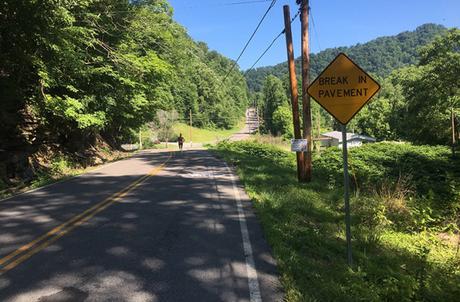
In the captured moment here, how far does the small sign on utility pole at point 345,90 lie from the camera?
5.36 meters

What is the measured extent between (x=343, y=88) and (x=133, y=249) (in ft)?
A: 12.9

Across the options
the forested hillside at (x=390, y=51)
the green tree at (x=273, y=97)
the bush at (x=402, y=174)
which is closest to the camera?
the bush at (x=402, y=174)

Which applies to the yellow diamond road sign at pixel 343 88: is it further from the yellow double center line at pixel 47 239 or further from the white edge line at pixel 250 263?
the yellow double center line at pixel 47 239

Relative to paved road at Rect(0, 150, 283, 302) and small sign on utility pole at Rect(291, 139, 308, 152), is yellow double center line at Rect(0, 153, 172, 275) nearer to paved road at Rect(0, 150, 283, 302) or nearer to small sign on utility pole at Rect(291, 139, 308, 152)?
paved road at Rect(0, 150, 283, 302)

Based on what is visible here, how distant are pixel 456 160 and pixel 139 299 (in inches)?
883

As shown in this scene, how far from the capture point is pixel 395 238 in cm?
778

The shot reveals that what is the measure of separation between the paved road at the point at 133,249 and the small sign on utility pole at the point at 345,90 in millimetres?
1738

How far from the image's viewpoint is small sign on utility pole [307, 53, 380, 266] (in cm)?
536

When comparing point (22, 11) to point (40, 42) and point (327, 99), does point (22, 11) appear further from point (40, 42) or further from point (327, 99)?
point (327, 99)

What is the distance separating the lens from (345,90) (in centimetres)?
548

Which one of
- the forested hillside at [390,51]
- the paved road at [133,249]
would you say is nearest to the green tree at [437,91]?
the paved road at [133,249]

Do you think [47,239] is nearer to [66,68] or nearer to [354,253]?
[354,253]

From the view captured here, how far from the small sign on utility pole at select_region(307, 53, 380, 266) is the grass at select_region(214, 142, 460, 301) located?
61 cm

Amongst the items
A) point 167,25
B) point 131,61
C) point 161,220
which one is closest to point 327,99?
point 161,220
